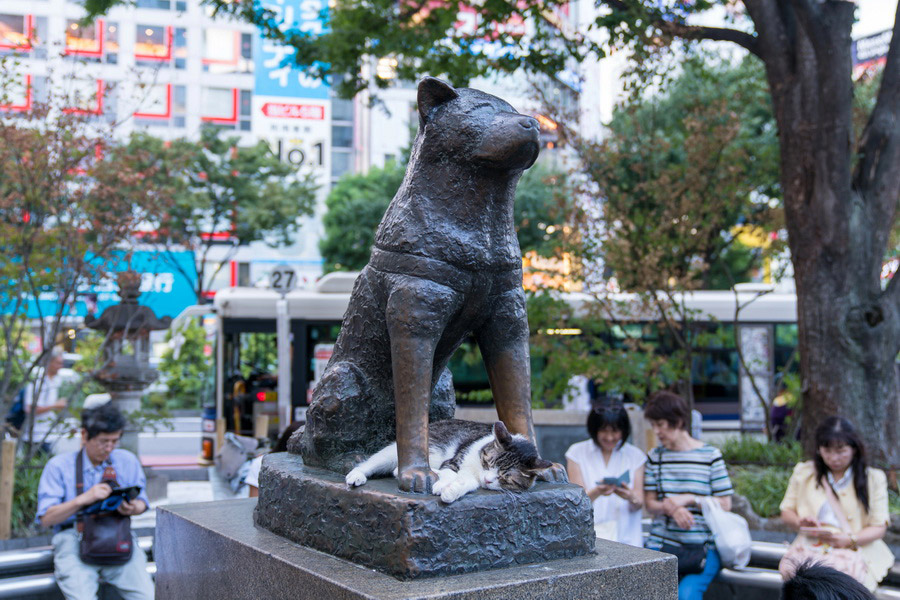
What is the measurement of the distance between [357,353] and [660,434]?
7.25 feet

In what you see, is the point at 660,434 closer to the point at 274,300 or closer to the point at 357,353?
the point at 357,353

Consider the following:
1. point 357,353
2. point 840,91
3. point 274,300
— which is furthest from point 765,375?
point 357,353

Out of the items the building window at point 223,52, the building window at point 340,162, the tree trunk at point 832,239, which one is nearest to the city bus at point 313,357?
the tree trunk at point 832,239

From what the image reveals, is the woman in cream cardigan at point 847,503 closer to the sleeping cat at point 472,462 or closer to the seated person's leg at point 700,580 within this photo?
the seated person's leg at point 700,580

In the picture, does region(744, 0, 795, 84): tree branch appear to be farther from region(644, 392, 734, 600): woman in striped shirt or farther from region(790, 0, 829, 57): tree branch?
region(644, 392, 734, 600): woman in striped shirt

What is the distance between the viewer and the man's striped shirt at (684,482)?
4125 mm

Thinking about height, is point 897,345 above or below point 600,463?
above

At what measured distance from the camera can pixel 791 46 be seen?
7.45m

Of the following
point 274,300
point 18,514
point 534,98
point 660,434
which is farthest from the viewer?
point 274,300

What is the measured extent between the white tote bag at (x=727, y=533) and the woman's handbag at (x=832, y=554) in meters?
0.19

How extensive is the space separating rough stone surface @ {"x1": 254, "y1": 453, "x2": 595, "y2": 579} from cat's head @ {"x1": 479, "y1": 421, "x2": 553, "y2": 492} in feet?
0.13

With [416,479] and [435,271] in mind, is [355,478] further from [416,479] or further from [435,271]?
[435,271]

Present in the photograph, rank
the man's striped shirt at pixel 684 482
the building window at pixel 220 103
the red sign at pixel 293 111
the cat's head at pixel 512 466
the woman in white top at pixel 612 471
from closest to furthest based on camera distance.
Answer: the cat's head at pixel 512 466 → the man's striped shirt at pixel 684 482 → the woman in white top at pixel 612 471 → the red sign at pixel 293 111 → the building window at pixel 220 103

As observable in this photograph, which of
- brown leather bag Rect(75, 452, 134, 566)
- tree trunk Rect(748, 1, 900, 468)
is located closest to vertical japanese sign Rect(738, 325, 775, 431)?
tree trunk Rect(748, 1, 900, 468)
